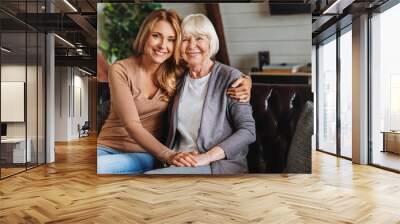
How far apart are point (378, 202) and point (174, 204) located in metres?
2.26

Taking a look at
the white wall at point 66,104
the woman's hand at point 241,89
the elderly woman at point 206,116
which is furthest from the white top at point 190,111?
the white wall at point 66,104

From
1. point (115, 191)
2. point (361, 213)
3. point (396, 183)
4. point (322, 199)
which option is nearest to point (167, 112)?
point (115, 191)

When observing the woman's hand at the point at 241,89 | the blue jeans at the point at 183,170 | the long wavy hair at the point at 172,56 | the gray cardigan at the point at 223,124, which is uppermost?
the long wavy hair at the point at 172,56

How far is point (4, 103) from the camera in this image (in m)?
6.27

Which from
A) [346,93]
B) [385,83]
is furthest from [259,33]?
[346,93]

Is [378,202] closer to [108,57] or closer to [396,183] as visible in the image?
[396,183]

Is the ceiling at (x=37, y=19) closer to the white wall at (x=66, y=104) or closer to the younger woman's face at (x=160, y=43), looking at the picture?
the younger woman's face at (x=160, y=43)

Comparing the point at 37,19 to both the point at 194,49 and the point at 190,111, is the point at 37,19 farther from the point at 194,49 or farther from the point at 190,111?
the point at 190,111

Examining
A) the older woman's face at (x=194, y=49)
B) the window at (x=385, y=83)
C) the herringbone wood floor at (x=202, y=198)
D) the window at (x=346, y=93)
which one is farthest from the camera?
the window at (x=346, y=93)

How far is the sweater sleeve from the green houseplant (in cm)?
21

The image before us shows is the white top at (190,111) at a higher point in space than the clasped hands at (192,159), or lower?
higher

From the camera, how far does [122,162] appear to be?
6.12 meters

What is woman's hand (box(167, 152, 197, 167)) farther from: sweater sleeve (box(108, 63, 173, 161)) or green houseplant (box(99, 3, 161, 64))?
green houseplant (box(99, 3, 161, 64))

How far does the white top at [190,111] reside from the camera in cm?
591
